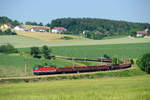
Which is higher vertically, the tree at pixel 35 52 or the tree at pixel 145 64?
the tree at pixel 35 52

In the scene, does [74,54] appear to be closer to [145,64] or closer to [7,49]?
[7,49]

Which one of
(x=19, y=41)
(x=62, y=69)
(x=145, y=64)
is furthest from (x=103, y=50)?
(x=62, y=69)

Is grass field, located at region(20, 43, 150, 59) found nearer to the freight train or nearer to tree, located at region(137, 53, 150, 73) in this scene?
tree, located at region(137, 53, 150, 73)

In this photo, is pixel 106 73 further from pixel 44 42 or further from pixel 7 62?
pixel 44 42

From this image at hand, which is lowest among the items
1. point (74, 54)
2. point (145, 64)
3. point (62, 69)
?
point (62, 69)

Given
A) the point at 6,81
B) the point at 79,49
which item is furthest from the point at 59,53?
the point at 6,81

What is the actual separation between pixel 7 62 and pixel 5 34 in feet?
165

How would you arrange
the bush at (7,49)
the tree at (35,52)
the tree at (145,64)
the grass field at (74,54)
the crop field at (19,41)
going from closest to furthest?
the grass field at (74,54), the tree at (145,64), the tree at (35,52), the bush at (7,49), the crop field at (19,41)

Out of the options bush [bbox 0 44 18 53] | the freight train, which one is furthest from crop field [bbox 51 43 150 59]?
the freight train

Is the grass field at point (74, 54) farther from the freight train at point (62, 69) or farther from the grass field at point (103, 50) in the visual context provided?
the freight train at point (62, 69)

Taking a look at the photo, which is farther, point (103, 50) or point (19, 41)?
point (103, 50)

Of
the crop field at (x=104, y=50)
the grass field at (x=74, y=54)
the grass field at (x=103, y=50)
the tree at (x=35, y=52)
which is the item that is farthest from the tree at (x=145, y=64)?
the tree at (x=35, y=52)

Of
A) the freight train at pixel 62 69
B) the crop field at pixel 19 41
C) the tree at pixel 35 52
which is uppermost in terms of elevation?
the crop field at pixel 19 41

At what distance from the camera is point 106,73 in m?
74.6
